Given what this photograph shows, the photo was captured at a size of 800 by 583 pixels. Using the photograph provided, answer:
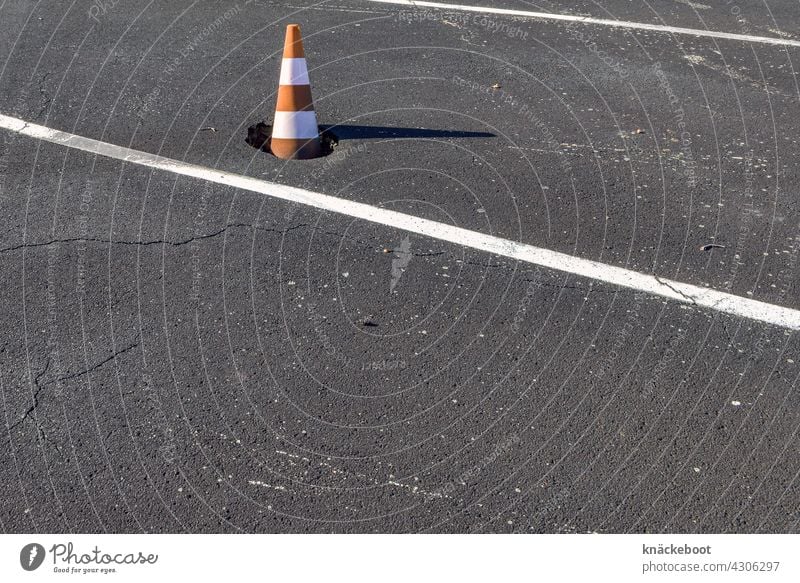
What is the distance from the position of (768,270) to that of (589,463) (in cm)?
177

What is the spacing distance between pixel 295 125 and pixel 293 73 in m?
0.31

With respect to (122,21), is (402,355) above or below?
below

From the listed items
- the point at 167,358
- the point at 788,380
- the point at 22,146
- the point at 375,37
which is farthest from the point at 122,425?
the point at 375,37

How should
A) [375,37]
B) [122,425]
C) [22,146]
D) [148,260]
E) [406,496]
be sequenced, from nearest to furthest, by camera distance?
1. [406,496]
2. [122,425]
3. [148,260]
4. [22,146]
5. [375,37]

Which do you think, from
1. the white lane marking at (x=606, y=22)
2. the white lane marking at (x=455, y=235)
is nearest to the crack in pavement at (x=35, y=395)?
the white lane marking at (x=455, y=235)

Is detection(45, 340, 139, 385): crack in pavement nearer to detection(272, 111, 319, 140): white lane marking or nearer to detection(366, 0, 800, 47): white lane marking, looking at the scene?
detection(272, 111, 319, 140): white lane marking

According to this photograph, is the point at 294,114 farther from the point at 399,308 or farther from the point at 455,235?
the point at 399,308

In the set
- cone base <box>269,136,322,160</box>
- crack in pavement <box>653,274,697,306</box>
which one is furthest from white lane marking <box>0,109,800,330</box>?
cone base <box>269,136,322,160</box>

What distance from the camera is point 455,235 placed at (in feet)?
16.0

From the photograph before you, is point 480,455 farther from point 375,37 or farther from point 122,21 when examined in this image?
point 122,21

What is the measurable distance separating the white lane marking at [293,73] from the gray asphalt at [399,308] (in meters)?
0.45

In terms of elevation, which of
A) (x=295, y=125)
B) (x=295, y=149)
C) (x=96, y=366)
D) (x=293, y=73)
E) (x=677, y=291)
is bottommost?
(x=677, y=291)

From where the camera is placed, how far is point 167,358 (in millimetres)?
3846

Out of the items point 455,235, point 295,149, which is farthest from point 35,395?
point 295,149
